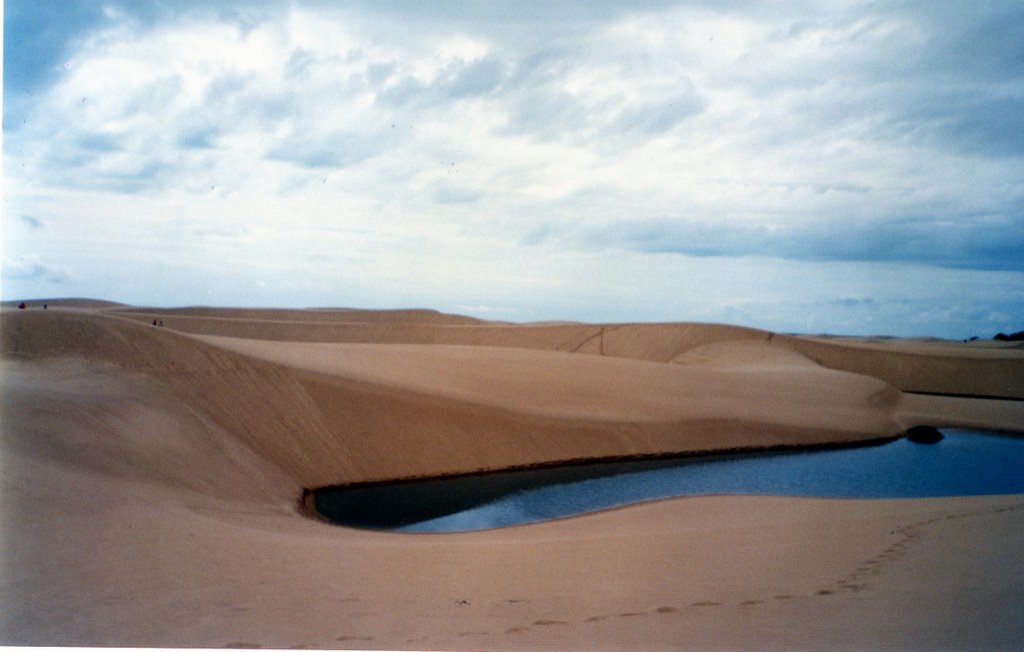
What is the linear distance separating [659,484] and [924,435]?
11.0 m

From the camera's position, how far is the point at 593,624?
5285 millimetres

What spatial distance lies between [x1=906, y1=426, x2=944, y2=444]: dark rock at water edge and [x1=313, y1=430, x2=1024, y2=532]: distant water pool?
1350 millimetres

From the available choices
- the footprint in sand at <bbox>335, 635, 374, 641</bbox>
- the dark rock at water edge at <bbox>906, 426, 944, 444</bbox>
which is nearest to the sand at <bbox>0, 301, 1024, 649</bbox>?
the footprint in sand at <bbox>335, 635, 374, 641</bbox>

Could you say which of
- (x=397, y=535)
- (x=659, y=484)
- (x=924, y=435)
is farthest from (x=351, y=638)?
(x=924, y=435)

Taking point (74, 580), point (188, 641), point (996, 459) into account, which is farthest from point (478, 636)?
point (996, 459)

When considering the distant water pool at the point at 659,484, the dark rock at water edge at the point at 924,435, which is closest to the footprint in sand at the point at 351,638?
the distant water pool at the point at 659,484

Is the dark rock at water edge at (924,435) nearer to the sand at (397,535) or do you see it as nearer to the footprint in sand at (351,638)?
the sand at (397,535)

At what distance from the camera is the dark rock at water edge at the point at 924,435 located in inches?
810

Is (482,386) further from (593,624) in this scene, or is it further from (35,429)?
(593,624)

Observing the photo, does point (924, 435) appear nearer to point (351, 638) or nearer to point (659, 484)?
point (659, 484)

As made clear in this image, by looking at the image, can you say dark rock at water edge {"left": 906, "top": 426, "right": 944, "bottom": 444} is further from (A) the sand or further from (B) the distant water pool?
(B) the distant water pool

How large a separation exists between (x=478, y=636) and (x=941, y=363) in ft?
117

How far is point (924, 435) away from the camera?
20.8 meters

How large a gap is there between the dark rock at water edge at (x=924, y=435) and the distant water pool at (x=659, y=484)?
4.43 feet
